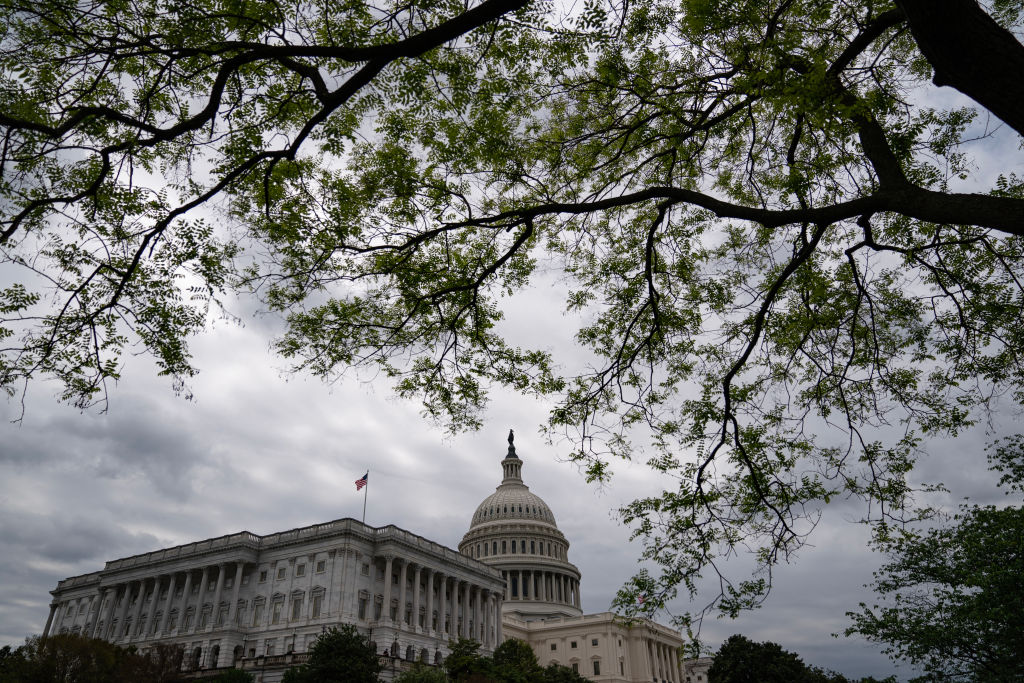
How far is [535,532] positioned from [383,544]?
56.4 metres

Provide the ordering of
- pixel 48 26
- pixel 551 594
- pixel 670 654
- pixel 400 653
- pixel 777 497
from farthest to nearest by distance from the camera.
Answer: pixel 551 594, pixel 670 654, pixel 400 653, pixel 777 497, pixel 48 26

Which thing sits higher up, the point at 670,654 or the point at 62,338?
the point at 670,654

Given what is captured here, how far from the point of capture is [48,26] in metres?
9.32

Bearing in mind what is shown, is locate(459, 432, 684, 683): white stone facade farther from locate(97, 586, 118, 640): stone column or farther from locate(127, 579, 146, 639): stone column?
locate(97, 586, 118, 640): stone column

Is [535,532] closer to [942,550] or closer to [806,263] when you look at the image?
[942,550]

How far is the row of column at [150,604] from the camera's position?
73.8 meters

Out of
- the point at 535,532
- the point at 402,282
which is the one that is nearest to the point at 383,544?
the point at 535,532

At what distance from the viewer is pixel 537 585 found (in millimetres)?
121000

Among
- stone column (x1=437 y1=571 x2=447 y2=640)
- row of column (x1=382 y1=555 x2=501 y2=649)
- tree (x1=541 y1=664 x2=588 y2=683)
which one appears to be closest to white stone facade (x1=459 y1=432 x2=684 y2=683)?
row of column (x1=382 y1=555 x2=501 y2=649)

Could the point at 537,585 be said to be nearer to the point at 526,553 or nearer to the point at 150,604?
the point at 526,553

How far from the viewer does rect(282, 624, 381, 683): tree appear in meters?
44.1

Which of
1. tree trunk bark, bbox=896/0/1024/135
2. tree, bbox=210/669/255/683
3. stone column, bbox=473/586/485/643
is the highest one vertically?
Answer: stone column, bbox=473/586/485/643

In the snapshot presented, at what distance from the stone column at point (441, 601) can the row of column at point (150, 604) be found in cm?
2235

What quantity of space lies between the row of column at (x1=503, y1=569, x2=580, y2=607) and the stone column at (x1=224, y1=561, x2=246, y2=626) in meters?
55.3
